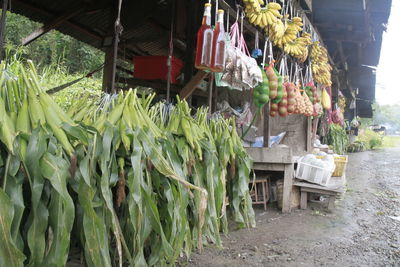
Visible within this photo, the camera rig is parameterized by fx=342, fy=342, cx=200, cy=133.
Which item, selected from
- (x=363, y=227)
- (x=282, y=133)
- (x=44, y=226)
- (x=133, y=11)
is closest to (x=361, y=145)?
(x=282, y=133)

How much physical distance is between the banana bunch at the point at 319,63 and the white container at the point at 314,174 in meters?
2.04

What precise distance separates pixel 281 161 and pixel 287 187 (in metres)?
0.37

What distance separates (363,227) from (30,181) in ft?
13.5

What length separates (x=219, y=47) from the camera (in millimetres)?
2580

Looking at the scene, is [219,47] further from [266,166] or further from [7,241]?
[266,166]

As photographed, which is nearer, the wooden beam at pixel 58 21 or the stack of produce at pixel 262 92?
the stack of produce at pixel 262 92

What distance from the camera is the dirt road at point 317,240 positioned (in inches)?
118

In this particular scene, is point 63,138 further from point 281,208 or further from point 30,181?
point 281,208

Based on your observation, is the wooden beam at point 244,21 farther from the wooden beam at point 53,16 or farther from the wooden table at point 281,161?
the wooden beam at point 53,16

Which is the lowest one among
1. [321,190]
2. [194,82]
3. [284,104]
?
[321,190]

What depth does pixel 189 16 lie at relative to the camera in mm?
4395

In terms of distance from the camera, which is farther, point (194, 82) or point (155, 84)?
point (155, 84)

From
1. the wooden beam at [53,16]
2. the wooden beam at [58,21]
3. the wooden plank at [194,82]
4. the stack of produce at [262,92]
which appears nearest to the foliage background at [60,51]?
the wooden beam at [53,16]

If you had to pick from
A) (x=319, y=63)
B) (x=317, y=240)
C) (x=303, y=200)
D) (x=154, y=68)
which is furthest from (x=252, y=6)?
(x=319, y=63)
